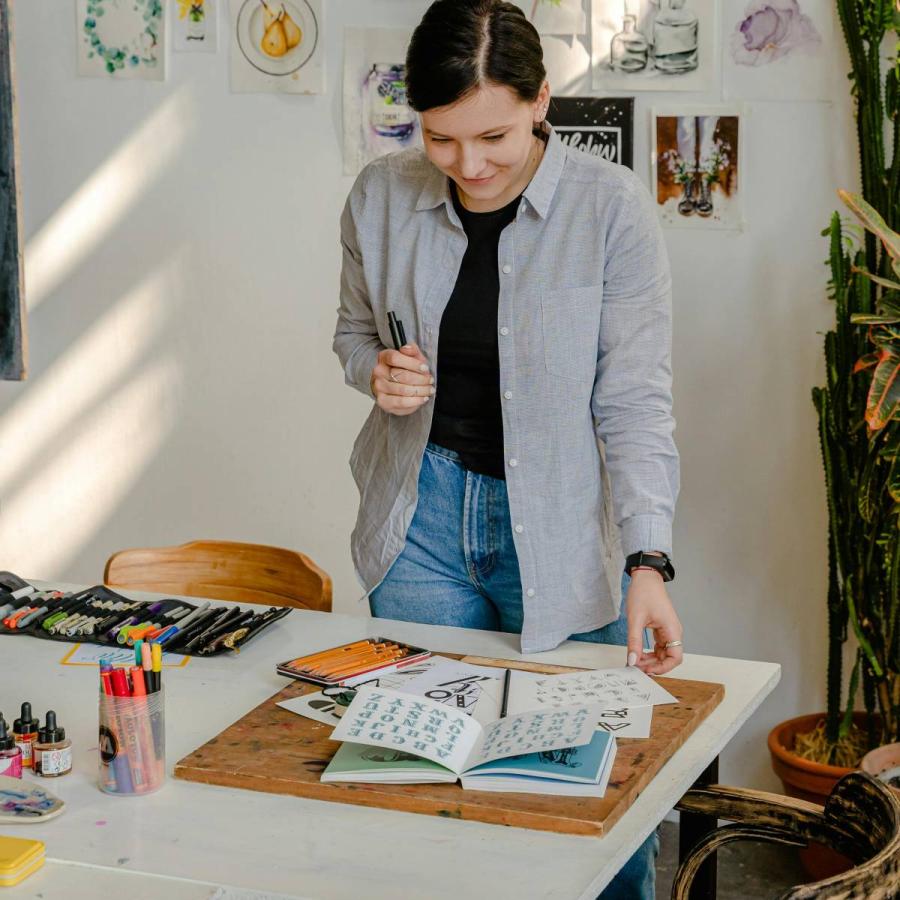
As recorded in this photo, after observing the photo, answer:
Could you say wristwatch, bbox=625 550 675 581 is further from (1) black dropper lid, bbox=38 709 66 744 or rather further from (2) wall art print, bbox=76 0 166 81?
(2) wall art print, bbox=76 0 166 81

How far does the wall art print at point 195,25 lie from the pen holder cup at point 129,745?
2.14 meters

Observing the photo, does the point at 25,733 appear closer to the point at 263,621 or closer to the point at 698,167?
the point at 263,621

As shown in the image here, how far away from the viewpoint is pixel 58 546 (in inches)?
140

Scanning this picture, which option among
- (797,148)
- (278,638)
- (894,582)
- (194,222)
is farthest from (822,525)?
(194,222)

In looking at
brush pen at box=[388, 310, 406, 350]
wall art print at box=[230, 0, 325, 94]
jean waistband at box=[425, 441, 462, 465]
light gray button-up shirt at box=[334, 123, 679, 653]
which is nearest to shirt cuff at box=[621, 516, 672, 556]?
light gray button-up shirt at box=[334, 123, 679, 653]

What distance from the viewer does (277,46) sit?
3.12 meters

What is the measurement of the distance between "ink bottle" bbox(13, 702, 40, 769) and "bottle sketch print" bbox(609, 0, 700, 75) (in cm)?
192

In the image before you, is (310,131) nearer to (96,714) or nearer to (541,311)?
(541,311)

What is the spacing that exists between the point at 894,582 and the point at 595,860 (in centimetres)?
154

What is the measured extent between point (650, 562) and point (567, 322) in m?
0.35

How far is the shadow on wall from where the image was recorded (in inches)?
131

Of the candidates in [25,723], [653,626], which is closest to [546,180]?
[653,626]

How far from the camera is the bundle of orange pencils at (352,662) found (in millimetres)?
1736

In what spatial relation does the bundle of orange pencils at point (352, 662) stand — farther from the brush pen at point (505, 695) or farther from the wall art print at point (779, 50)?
the wall art print at point (779, 50)
